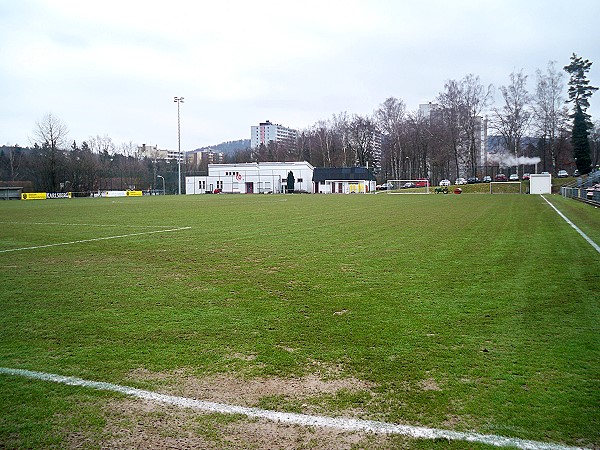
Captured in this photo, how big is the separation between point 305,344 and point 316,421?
1627 mm

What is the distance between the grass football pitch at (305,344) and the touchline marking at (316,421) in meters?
0.08

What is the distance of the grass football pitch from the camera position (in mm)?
3406

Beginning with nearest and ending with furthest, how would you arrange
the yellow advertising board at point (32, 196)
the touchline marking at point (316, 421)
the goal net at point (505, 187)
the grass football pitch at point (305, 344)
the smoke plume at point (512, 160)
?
the touchline marking at point (316, 421) → the grass football pitch at point (305, 344) → the goal net at point (505, 187) → the yellow advertising board at point (32, 196) → the smoke plume at point (512, 160)

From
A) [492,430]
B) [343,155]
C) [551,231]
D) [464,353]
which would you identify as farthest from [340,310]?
[343,155]

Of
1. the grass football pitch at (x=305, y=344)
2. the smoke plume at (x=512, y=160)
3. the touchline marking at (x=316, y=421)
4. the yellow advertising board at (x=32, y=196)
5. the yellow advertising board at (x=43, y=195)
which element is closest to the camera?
the touchline marking at (x=316, y=421)

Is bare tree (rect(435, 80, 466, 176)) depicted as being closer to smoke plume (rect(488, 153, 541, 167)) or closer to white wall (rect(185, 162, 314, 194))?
smoke plume (rect(488, 153, 541, 167))

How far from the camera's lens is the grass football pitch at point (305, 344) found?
3.41 metres

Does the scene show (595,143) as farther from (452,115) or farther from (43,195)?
(43,195)

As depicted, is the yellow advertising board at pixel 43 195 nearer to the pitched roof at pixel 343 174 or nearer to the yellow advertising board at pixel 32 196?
the yellow advertising board at pixel 32 196

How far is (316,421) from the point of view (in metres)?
3.45

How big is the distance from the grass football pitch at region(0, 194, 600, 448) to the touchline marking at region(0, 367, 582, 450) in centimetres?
8

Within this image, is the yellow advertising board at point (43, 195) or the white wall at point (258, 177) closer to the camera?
the yellow advertising board at point (43, 195)

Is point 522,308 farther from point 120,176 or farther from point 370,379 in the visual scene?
point 120,176

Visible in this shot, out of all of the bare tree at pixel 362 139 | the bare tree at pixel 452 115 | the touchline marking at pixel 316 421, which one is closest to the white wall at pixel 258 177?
the bare tree at pixel 362 139
